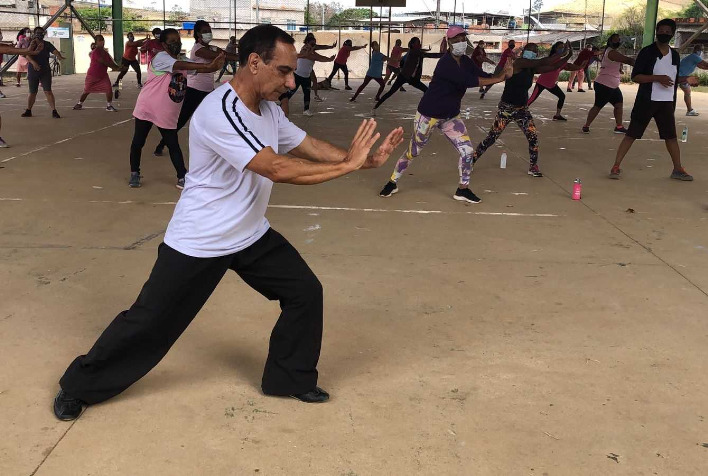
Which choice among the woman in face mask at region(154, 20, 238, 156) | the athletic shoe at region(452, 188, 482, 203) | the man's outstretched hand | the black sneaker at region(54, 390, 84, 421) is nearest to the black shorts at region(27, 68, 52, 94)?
the woman in face mask at region(154, 20, 238, 156)

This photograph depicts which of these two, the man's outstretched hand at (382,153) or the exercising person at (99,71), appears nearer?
the man's outstretched hand at (382,153)

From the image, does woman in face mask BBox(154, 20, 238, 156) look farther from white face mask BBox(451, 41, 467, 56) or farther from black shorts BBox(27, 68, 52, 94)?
black shorts BBox(27, 68, 52, 94)

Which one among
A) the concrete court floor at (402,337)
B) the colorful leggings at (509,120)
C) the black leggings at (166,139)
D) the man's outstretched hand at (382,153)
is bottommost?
the concrete court floor at (402,337)

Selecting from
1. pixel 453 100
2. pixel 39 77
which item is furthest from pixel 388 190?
pixel 39 77

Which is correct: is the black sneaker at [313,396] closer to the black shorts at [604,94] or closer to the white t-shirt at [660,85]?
the white t-shirt at [660,85]

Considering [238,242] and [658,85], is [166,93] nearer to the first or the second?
[238,242]

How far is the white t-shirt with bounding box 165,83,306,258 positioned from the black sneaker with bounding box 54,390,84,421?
776 mm

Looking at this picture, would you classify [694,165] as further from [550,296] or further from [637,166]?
[550,296]

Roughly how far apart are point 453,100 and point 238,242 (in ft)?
14.9

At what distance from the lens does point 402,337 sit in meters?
4.05

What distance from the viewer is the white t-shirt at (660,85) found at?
8469mm

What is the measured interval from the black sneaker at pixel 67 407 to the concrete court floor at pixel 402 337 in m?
0.04

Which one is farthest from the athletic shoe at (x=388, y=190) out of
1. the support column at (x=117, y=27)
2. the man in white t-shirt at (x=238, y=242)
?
the support column at (x=117, y=27)

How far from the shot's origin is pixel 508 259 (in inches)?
218
